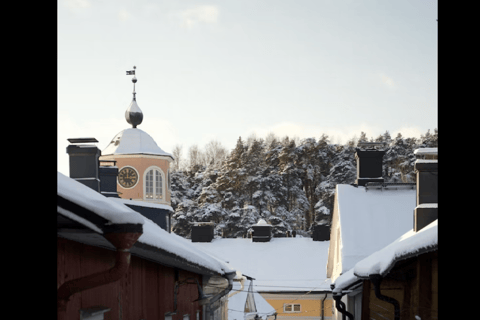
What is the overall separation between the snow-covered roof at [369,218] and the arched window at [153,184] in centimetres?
783

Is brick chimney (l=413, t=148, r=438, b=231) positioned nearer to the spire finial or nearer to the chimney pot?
the chimney pot

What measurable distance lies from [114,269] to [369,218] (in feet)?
50.2

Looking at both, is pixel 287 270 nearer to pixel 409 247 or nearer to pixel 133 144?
pixel 133 144

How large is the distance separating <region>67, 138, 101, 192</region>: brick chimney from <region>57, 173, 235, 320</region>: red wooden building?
18.0 ft

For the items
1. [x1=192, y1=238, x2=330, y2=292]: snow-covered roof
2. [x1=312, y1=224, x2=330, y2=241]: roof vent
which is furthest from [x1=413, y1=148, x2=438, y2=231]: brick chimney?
[x1=312, y1=224, x2=330, y2=241]: roof vent

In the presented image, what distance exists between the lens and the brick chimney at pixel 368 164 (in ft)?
65.0

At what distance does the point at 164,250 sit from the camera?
5.21 metres

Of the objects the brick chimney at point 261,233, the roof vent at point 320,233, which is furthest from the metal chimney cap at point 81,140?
the roof vent at point 320,233

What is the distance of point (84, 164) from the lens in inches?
556

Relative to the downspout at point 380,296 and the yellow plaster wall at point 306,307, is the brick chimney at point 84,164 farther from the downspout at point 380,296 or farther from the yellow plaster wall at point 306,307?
the yellow plaster wall at point 306,307

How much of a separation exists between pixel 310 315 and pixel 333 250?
4.09 m
